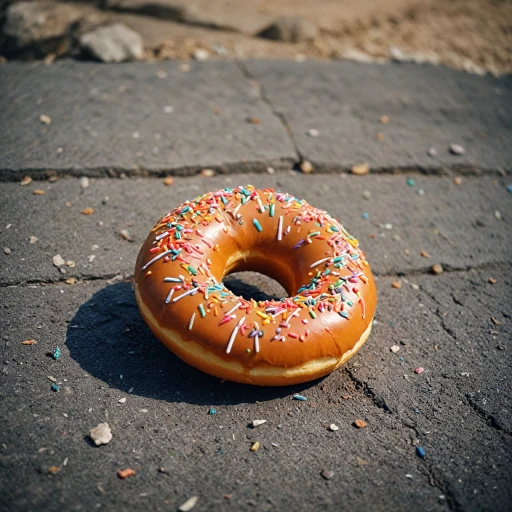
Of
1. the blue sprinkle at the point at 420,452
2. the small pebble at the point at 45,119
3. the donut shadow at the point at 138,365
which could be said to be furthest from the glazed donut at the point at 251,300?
the small pebble at the point at 45,119

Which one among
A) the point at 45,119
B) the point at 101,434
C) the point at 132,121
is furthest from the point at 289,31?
the point at 101,434

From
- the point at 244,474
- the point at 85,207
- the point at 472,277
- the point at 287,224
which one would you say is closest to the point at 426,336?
the point at 472,277

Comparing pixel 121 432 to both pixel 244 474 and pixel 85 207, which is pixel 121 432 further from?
pixel 85 207

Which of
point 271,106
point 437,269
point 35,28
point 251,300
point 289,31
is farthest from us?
point 289,31

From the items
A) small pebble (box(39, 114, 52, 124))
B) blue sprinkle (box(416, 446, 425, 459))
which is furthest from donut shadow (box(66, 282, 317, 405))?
small pebble (box(39, 114, 52, 124))

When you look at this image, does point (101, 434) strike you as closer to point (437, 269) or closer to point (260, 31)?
point (437, 269)

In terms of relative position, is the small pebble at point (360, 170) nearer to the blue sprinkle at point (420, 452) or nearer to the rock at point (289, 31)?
the rock at point (289, 31)
